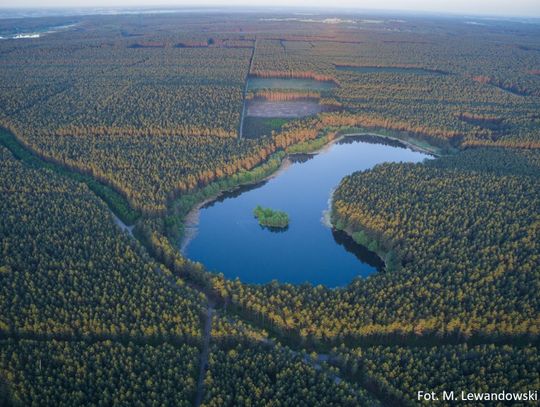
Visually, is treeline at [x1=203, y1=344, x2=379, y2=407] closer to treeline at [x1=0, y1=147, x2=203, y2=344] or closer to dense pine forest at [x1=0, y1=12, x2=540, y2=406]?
dense pine forest at [x1=0, y1=12, x2=540, y2=406]

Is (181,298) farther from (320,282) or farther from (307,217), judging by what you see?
(307,217)

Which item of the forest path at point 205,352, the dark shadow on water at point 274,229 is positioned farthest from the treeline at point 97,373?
the dark shadow on water at point 274,229

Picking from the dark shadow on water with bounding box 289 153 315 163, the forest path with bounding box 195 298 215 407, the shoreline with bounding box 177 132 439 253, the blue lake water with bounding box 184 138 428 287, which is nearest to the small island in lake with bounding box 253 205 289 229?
the blue lake water with bounding box 184 138 428 287

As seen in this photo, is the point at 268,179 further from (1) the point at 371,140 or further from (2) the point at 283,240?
(1) the point at 371,140

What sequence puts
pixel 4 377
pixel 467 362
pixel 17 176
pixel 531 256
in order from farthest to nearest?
1. pixel 17 176
2. pixel 531 256
3. pixel 467 362
4. pixel 4 377

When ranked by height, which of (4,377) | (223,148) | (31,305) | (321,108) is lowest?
(4,377)

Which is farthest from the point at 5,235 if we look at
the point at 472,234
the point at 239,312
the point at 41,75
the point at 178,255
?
the point at 41,75

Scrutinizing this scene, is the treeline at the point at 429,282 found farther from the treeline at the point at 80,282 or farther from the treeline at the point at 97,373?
the treeline at the point at 97,373
